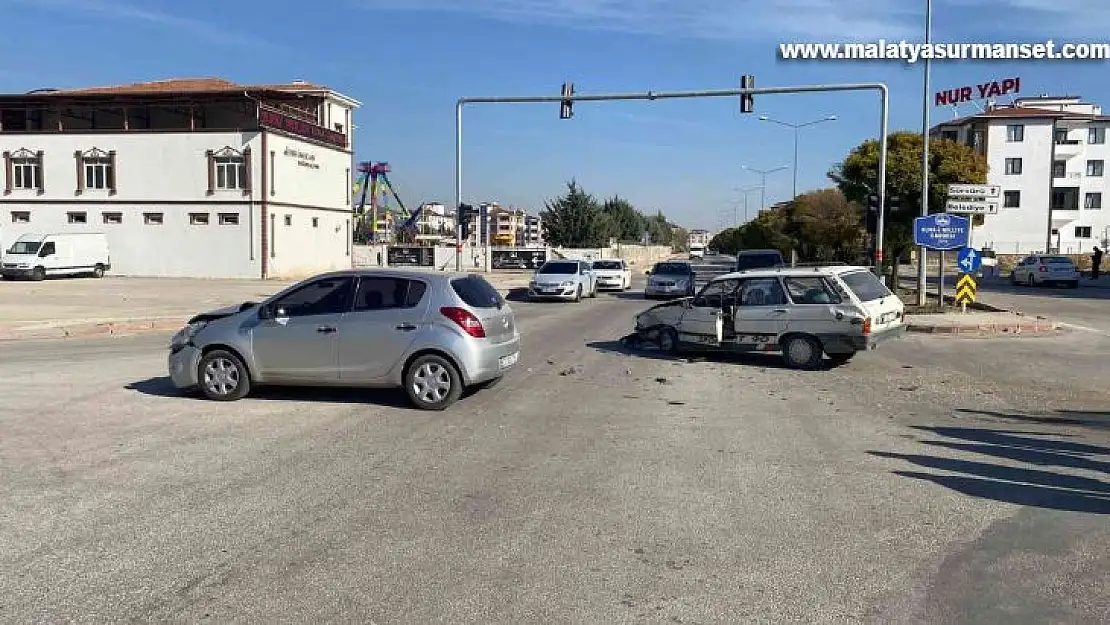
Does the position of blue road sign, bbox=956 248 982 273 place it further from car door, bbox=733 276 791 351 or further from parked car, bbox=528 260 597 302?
parked car, bbox=528 260 597 302

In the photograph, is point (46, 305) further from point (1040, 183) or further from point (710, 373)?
point (1040, 183)

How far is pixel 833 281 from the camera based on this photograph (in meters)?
13.5

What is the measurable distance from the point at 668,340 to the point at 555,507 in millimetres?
9598

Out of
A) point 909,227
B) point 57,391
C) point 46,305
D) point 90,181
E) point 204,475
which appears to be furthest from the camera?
point 90,181

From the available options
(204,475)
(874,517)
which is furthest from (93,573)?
(874,517)

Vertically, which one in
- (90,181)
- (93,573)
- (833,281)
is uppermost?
(90,181)

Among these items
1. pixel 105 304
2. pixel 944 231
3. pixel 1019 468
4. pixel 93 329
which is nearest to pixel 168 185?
pixel 105 304

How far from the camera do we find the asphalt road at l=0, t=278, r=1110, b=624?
182 inches

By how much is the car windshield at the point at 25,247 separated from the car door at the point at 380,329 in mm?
36549

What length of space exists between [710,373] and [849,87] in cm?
1603

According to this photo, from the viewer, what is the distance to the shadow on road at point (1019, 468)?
6.56 m

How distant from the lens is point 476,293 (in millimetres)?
10438

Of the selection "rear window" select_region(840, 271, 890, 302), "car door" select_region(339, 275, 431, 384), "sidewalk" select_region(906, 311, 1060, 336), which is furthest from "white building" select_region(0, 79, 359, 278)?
"car door" select_region(339, 275, 431, 384)

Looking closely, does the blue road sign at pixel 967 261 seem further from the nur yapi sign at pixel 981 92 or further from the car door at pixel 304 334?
the nur yapi sign at pixel 981 92
